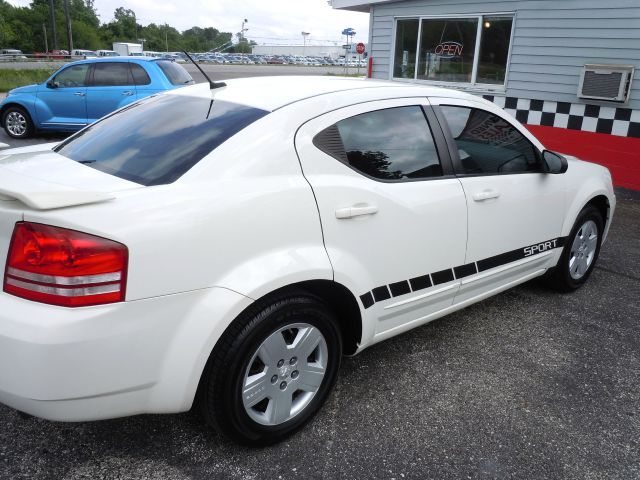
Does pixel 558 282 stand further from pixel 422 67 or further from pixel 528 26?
pixel 422 67

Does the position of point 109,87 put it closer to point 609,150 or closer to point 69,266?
point 609,150

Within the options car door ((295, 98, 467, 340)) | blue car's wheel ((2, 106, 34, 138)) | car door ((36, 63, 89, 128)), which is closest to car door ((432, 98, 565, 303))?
car door ((295, 98, 467, 340))

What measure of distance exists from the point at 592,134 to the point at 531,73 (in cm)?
118

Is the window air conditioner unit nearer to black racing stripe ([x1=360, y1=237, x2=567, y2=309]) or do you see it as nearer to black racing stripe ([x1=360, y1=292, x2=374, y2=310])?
black racing stripe ([x1=360, y1=237, x2=567, y2=309])

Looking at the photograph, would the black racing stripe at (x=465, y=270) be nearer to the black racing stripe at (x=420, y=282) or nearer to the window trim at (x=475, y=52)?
the black racing stripe at (x=420, y=282)

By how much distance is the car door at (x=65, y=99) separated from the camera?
30.9ft

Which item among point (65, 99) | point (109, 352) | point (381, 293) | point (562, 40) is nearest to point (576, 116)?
point (562, 40)

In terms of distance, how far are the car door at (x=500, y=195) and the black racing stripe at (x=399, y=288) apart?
45cm

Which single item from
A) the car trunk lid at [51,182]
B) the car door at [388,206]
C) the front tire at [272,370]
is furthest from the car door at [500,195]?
the car trunk lid at [51,182]

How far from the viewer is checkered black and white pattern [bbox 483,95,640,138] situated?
20.8 ft

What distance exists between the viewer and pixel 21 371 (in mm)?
1638

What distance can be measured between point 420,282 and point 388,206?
1.47ft

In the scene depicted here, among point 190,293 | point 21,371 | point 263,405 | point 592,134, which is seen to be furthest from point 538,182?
point 592,134

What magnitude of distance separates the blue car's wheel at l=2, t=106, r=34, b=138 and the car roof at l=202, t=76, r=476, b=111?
28.0ft
